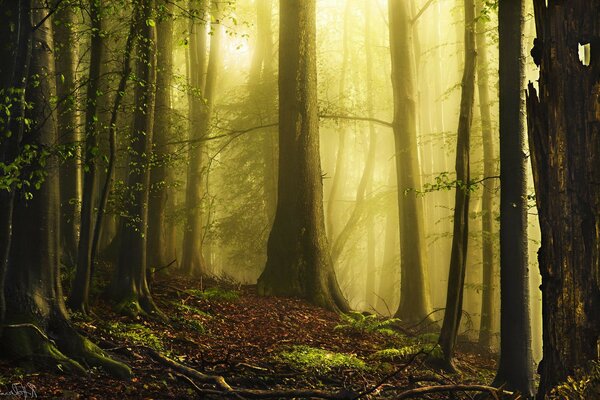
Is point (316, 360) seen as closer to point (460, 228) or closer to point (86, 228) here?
point (460, 228)

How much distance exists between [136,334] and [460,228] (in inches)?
212

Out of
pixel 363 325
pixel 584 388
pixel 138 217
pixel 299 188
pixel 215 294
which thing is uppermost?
pixel 299 188

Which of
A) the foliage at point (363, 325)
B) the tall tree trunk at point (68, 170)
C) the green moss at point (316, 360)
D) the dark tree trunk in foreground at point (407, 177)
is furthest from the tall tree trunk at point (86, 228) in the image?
the dark tree trunk in foreground at point (407, 177)

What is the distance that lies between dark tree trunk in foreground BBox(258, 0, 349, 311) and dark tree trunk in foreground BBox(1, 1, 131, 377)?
6772 millimetres

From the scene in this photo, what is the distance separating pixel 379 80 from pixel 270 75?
12.3m

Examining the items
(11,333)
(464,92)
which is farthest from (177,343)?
(464,92)

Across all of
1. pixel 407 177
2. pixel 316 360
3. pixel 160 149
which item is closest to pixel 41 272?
pixel 316 360

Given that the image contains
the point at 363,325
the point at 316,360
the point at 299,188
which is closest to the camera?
the point at 316,360

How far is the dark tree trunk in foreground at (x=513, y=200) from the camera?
8.53 metres

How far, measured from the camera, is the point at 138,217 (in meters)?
9.97

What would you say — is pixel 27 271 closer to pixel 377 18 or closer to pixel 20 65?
pixel 20 65

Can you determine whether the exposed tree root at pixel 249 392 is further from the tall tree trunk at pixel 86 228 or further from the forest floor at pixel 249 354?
the tall tree trunk at pixel 86 228

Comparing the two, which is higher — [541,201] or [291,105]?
[291,105]

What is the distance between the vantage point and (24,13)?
5.91 metres
